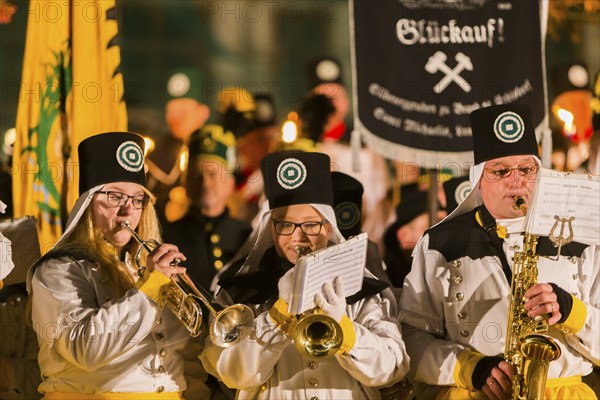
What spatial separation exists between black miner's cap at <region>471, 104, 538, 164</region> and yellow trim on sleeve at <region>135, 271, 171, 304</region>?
5.81 ft

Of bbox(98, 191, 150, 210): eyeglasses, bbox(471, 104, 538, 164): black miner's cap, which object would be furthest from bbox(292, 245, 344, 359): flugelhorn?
bbox(471, 104, 538, 164): black miner's cap

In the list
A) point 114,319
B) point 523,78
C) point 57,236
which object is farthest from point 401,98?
point 114,319

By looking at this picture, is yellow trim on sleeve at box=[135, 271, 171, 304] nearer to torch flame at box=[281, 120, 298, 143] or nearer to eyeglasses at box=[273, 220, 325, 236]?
eyeglasses at box=[273, 220, 325, 236]

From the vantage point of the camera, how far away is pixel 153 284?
444cm

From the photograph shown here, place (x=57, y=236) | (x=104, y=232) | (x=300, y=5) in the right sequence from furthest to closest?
(x=300, y=5), (x=57, y=236), (x=104, y=232)

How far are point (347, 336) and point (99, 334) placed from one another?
1178 mm

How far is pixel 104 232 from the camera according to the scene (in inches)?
186

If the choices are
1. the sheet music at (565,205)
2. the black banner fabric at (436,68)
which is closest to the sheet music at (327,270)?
the sheet music at (565,205)

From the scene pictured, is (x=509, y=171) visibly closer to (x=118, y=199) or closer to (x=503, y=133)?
(x=503, y=133)

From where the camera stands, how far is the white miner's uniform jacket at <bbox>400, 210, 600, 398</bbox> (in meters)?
4.64

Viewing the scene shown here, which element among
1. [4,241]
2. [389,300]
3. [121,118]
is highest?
[121,118]

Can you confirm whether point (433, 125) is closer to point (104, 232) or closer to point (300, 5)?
point (104, 232)

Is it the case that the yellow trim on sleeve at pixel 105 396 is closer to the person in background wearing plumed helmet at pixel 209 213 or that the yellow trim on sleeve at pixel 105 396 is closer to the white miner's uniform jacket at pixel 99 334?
the white miner's uniform jacket at pixel 99 334

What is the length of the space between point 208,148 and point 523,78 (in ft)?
8.91
